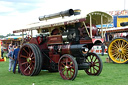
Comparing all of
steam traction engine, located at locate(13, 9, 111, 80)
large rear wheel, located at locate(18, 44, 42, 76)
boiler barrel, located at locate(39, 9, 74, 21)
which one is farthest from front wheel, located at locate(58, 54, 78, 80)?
boiler barrel, located at locate(39, 9, 74, 21)

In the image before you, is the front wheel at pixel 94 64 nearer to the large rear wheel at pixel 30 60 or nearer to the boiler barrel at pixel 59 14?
the boiler barrel at pixel 59 14

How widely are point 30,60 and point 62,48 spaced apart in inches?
60.0

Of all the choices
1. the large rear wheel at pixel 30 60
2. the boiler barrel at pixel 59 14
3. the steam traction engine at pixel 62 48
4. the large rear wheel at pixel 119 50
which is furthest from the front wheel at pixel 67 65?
the large rear wheel at pixel 119 50

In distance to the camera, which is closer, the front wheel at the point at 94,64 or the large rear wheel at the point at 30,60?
the front wheel at the point at 94,64

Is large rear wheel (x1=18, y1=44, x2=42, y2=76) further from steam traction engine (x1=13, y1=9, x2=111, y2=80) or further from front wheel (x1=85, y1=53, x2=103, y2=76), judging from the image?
front wheel (x1=85, y1=53, x2=103, y2=76)

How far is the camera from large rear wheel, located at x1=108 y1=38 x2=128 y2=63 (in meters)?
12.9

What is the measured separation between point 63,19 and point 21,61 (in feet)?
8.90

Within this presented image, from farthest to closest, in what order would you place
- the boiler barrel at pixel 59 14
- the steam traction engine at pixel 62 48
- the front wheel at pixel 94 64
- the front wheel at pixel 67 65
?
1. the boiler barrel at pixel 59 14
2. the front wheel at pixel 94 64
3. the steam traction engine at pixel 62 48
4. the front wheel at pixel 67 65

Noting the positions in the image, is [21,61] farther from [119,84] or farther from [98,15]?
[119,84]

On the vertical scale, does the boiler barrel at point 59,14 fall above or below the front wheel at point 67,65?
above

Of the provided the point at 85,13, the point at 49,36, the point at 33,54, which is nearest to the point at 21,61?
the point at 33,54

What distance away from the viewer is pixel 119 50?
13062 mm

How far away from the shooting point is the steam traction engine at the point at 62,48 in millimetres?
7839

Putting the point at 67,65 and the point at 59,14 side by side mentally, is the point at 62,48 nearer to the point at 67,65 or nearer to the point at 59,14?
the point at 67,65
